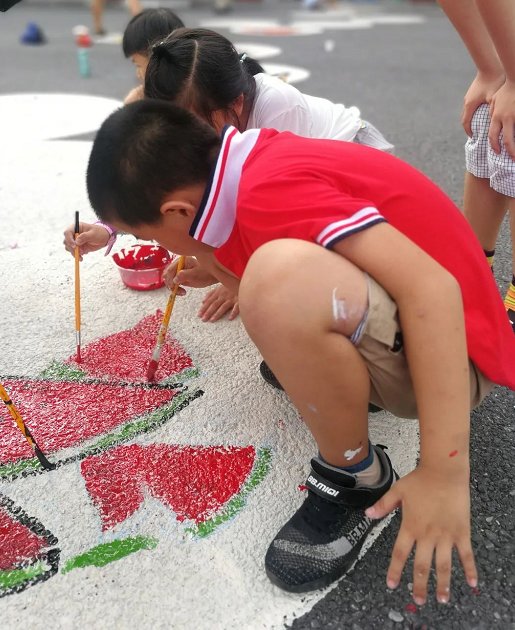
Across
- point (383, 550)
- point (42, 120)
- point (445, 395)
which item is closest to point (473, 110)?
point (445, 395)

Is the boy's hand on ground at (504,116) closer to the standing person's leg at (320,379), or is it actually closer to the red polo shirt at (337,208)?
the red polo shirt at (337,208)

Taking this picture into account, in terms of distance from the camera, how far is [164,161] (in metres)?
1.06

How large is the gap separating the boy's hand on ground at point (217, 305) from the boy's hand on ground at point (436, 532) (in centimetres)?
93

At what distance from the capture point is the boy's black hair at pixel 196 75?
1607 mm

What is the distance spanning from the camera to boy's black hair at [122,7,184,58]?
86.0 inches

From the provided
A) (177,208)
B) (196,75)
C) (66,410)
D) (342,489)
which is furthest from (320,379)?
(196,75)

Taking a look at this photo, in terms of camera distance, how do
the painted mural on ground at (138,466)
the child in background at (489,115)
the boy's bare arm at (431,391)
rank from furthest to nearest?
1. the child in background at (489,115)
2. the painted mural on ground at (138,466)
3. the boy's bare arm at (431,391)

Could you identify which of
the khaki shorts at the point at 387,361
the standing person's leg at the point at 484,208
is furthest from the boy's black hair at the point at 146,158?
the standing person's leg at the point at 484,208

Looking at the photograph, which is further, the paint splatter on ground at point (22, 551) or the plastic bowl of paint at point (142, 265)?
the plastic bowl of paint at point (142, 265)

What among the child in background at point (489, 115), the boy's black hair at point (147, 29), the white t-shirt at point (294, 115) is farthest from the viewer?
the boy's black hair at point (147, 29)

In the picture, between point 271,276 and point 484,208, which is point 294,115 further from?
point 271,276

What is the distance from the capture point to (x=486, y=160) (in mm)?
1801

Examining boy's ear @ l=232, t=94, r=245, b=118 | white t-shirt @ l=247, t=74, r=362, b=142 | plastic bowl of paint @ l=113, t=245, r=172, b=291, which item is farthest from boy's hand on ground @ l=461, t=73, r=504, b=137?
plastic bowl of paint @ l=113, t=245, r=172, b=291

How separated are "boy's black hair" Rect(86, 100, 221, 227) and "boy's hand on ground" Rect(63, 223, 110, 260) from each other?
558mm
